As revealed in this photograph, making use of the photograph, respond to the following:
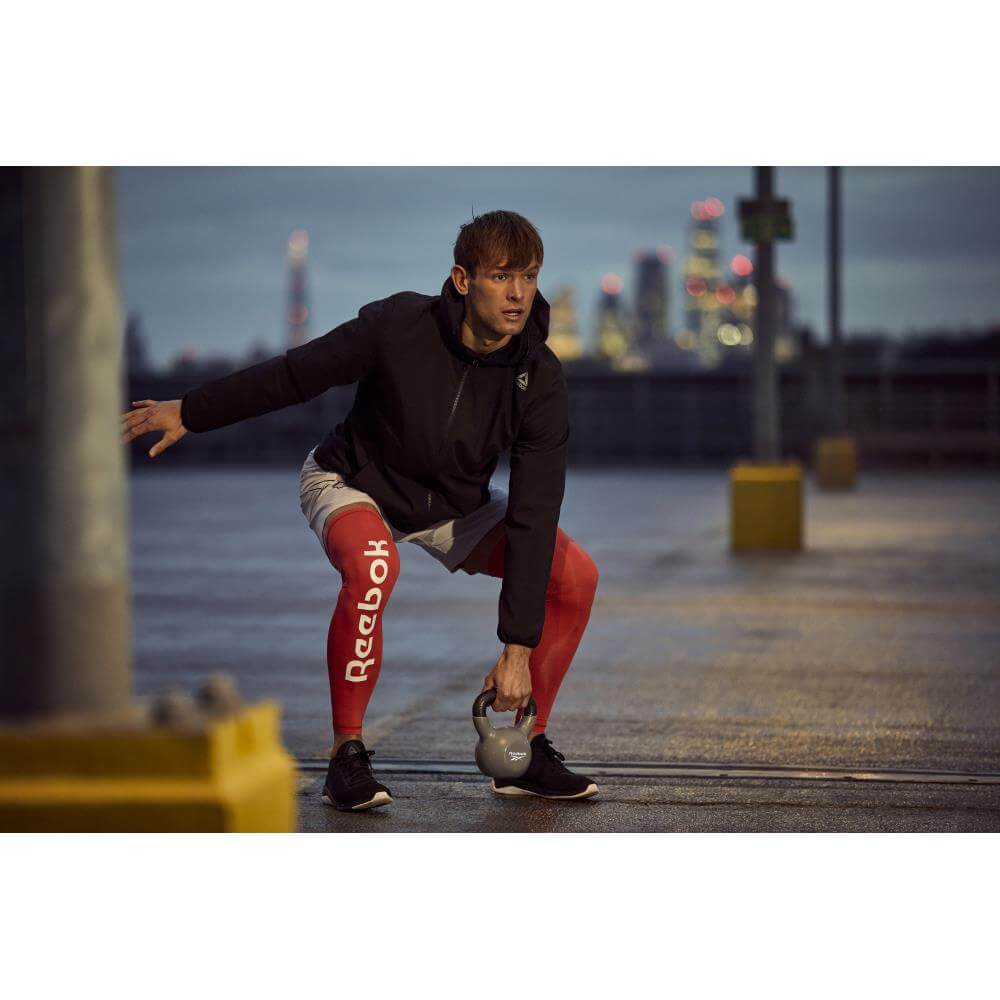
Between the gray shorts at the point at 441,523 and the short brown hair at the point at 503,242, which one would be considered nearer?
the short brown hair at the point at 503,242

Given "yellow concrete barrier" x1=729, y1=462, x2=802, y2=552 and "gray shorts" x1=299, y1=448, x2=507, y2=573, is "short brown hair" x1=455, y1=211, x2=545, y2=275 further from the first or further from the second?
"yellow concrete barrier" x1=729, y1=462, x2=802, y2=552

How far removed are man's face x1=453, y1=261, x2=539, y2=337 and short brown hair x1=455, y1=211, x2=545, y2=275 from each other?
2 centimetres

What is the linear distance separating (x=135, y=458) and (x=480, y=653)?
30305 mm

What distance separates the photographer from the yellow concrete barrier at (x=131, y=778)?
8.53 feet

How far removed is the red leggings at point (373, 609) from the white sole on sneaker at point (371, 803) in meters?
0.19

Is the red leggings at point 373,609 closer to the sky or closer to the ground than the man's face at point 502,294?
closer to the ground

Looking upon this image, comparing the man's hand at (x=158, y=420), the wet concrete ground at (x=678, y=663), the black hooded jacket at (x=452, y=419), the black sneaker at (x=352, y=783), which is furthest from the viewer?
the wet concrete ground at (x=678, y=663)

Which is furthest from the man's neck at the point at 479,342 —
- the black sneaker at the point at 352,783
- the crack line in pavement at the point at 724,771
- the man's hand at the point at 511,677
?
the crack line in pavement at the point at 724,771

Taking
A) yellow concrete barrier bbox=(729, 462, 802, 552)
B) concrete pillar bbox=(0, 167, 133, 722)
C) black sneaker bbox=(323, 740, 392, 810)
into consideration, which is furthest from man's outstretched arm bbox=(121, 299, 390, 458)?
yellow concrete barrier bbox=(729, 462, 802, 552)

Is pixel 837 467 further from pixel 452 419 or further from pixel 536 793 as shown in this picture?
pixel 452 419

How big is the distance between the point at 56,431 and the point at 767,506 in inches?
437

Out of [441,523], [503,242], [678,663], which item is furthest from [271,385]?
[678,663]

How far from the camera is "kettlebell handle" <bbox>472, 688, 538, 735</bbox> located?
4.27 meters

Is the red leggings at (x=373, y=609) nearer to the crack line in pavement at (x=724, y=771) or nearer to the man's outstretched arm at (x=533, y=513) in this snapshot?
the man's outstretched arm at (x=533, y=513)
